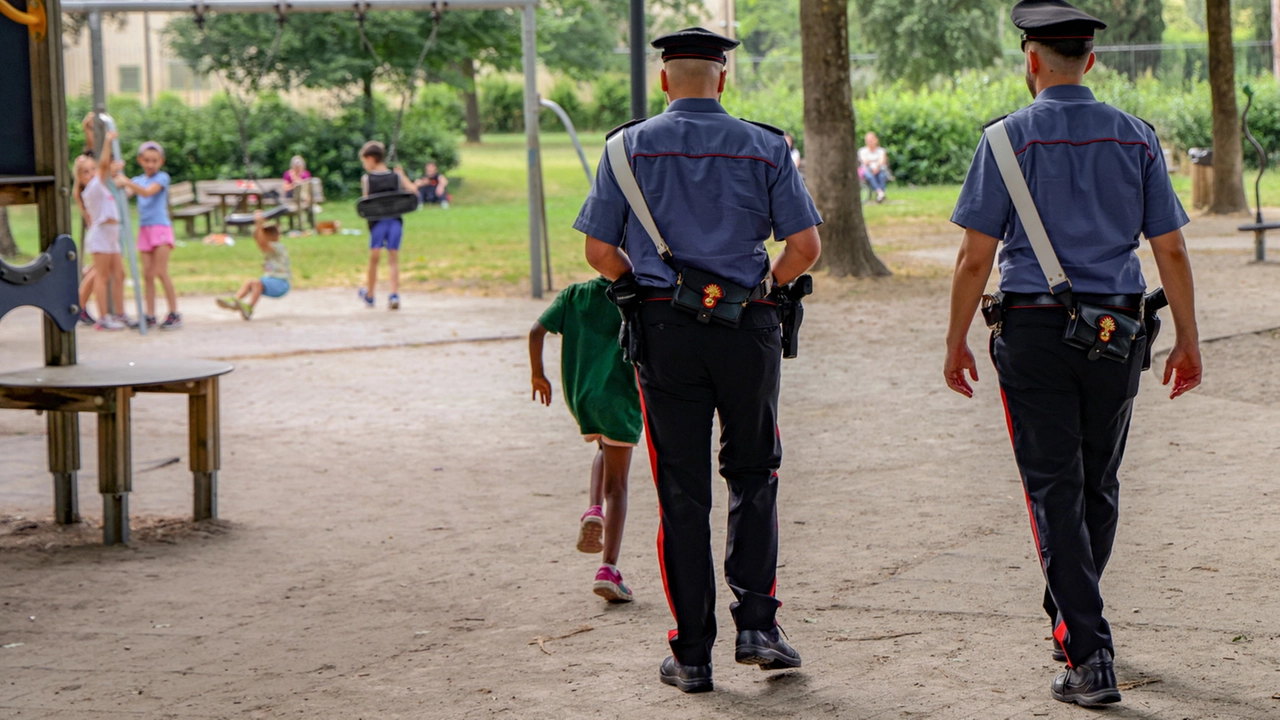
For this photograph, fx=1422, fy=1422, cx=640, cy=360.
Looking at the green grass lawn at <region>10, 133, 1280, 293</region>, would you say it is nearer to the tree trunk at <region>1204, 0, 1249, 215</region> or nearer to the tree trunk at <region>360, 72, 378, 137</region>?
the tree trunk at <region>360, 72, 378, 137</region>

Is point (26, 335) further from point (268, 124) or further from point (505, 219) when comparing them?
point (268, 124)

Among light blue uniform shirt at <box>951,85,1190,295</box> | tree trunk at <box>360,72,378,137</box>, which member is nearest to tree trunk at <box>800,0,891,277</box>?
light blue uniform shirt at <box>951,85,1190,295</box>

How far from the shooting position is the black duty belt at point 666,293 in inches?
159

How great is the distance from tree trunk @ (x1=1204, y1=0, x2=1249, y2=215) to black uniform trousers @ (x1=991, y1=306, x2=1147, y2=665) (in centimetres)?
1835

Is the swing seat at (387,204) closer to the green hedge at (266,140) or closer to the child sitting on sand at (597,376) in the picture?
the child sitting on sand at (597,376)

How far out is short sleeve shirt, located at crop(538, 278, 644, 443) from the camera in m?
4.87

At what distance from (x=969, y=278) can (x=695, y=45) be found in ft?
3.33

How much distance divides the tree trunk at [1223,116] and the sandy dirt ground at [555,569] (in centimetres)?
1277

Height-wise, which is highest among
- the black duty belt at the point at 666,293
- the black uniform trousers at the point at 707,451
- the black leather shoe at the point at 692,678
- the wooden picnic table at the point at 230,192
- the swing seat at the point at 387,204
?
the wooden picnic table at the point at 230,192

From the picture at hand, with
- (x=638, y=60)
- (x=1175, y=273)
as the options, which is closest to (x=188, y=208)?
(x=638, y=60)

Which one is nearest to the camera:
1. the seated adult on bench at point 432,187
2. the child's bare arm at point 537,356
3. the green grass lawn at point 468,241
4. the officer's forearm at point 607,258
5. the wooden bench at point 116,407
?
the officer's forearm at point 607,258

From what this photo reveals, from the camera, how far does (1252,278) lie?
14789 millimetres

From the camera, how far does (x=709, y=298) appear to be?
13.1ft

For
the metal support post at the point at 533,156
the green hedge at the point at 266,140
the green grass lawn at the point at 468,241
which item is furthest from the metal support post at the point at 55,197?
the green hedge at the point at 266,140
